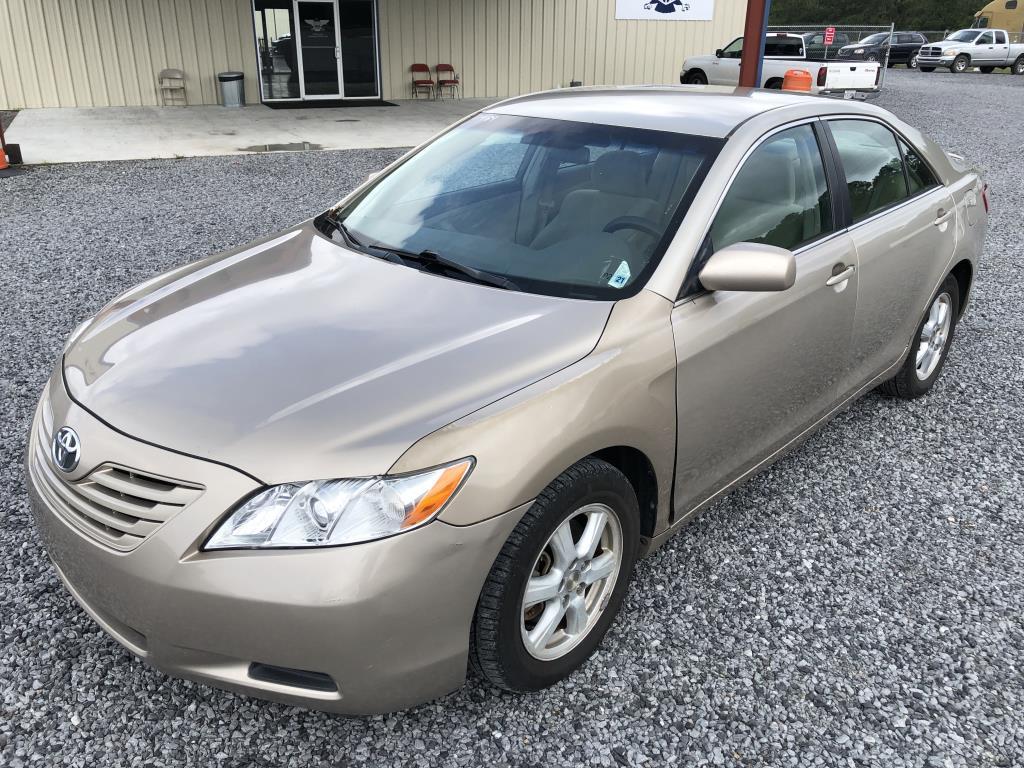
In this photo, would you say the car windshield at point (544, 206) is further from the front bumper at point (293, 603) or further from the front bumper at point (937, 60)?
the front bumper at point (937, 60)

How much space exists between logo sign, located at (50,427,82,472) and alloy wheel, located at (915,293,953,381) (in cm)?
387

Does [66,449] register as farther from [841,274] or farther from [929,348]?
→ [929,348]

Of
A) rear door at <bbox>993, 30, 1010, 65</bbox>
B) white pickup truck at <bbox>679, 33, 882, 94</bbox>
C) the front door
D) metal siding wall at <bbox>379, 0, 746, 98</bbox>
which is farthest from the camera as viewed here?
rear door at <bbox>993, 30, 1010, 65</bbox>

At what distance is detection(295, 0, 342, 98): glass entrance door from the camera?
17.4 metres

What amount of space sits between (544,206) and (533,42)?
18014mm

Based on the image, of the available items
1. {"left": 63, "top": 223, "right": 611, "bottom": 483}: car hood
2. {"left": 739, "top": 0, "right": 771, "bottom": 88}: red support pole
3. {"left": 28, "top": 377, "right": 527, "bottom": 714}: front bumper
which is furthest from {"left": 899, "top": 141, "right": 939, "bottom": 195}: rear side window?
{"left": 739, "top": 0, "right": 771, "bottom": 88}: red support pole

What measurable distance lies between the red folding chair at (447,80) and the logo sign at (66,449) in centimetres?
1754

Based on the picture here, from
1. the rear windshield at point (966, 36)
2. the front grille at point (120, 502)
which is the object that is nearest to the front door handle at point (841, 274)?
the front grille at point (120, 502)

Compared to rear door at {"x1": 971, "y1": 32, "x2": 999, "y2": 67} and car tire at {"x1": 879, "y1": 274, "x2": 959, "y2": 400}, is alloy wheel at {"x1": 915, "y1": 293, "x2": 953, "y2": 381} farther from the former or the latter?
rear door at {"x1": 971, "y1": 32, "x2": 999, "y2": 67}

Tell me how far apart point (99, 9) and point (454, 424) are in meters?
17.0

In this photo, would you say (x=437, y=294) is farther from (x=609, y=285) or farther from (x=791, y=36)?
(x=791, y=36)

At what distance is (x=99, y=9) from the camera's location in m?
15.6

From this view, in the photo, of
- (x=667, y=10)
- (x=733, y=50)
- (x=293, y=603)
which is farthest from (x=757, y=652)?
(x=667, y=10)

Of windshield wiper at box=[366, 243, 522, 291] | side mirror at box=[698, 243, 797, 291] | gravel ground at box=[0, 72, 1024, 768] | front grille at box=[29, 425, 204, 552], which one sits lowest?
gravel ground at box=[0, 72, 1024, 768]
